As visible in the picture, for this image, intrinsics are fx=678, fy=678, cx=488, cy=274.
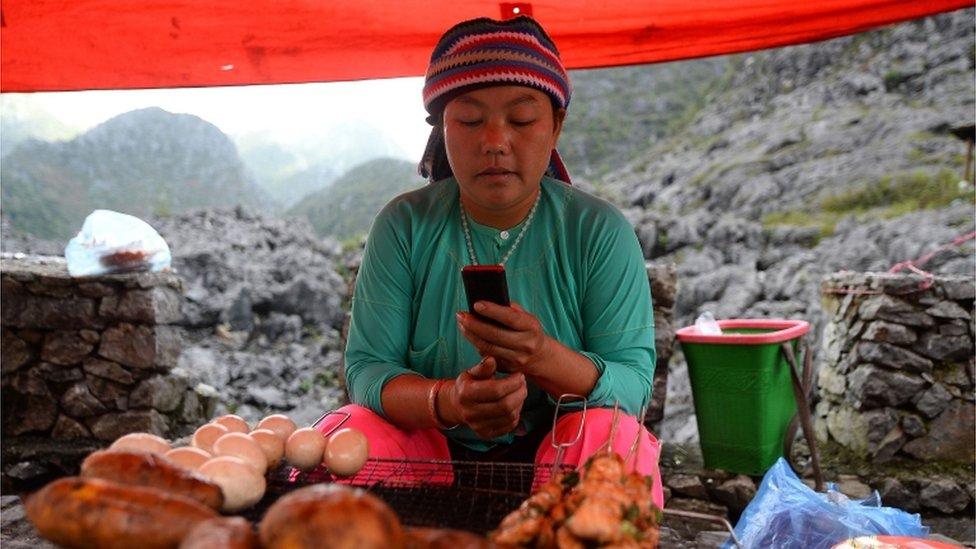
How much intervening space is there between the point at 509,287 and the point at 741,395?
236 cm

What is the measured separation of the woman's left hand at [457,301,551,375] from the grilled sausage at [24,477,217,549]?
84 cm

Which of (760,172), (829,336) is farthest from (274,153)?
(829,336)

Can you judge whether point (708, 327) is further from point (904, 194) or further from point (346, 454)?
point (904, 194)

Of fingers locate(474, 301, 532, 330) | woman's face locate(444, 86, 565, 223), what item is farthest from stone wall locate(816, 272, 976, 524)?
fingers locate(474, 301, 532, 330)

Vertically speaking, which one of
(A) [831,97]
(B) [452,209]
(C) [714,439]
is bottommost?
(C) [714,439]

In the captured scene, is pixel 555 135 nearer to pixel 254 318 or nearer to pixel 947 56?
pixel 254 318

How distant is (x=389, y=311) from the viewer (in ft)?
8.17

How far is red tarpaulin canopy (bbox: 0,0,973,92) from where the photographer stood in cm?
315

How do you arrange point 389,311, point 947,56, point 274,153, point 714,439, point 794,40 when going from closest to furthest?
point 389,311, point 794,40, point 714,439, point 947,56, point 274,153

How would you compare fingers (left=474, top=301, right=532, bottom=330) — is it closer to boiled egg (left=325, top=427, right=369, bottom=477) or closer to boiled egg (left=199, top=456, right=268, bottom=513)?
boiled egg (left=325, top=427, right=369, bottom=477)

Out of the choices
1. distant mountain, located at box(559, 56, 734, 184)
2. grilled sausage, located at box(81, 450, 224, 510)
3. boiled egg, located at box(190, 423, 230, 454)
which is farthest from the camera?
distant mountain, located at box(559, 56, 734, 184)

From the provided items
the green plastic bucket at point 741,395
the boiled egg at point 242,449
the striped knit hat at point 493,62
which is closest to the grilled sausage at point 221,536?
the boiled egg at point 242,449

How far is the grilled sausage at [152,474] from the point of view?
4.22 ft

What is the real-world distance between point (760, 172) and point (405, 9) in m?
21.7
